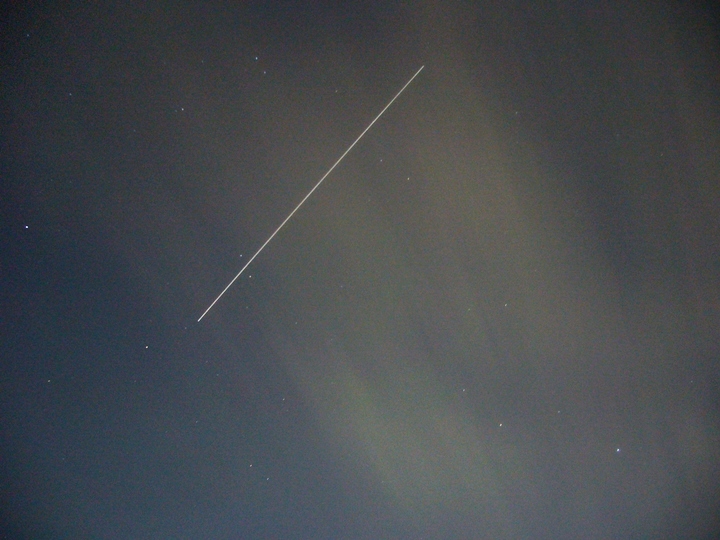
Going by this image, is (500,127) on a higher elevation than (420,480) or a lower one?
higher

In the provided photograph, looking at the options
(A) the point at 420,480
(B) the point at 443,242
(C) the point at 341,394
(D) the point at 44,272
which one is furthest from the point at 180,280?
(A) the point at 420,480

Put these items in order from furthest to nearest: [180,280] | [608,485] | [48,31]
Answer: [608,485], [180,280], [48,31]

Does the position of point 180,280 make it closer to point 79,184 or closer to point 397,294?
point 79,184

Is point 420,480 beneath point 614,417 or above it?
beneath

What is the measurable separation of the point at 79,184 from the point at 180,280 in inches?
9.6

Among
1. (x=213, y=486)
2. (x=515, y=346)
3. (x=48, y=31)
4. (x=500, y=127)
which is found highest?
(x=500, y=127)

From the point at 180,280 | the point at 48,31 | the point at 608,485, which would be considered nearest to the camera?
the point at 48,31

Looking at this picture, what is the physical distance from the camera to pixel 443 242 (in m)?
1.15

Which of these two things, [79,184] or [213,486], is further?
[213,486]

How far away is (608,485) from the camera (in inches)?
48.8

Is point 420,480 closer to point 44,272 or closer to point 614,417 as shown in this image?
point 614,417

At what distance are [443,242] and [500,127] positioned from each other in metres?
0.23

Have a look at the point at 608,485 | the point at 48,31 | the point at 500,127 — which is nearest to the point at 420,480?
the point at 608,485

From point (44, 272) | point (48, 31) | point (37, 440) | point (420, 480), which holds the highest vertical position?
point (48, 31)
